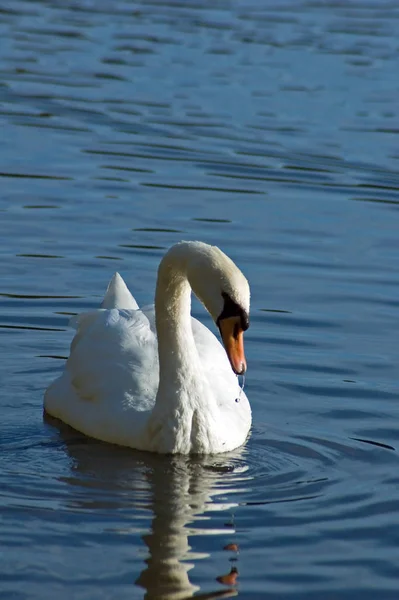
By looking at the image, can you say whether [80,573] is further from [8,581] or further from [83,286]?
[83,286]

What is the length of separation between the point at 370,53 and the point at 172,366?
14403mm

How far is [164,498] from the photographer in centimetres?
807

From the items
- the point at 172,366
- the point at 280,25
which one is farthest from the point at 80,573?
the point at 280,25

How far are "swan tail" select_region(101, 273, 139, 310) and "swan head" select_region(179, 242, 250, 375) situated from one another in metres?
1.97

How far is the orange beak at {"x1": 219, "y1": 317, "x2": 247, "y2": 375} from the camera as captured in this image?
27.4ft

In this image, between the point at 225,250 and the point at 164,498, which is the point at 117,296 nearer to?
the point at 164,498

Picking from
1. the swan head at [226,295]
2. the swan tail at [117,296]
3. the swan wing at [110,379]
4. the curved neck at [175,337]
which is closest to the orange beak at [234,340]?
the swan head at [226,295]

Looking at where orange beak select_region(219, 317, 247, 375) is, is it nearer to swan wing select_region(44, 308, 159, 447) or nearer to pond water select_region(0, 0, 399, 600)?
pond water select_region(0, 0, 399, 600)

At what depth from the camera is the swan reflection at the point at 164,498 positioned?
693 cm

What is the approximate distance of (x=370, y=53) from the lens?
2248 centimetres

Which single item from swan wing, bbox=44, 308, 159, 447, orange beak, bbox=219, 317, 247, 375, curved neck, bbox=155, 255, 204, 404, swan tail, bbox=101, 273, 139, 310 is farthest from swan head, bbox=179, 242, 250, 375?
swan tail, bbox=101, 273, 139, 310

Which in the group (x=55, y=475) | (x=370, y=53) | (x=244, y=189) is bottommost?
(x=55, y=475)

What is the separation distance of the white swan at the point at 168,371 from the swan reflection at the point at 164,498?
141 mm

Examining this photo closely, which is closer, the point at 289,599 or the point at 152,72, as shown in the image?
the point at 289,599
